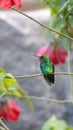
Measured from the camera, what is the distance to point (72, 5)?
1.09m

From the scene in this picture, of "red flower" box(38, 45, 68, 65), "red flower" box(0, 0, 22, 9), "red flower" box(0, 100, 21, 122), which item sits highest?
"red flower" box(38, 45, 68, 65)

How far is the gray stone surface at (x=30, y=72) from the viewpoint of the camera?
120 inches

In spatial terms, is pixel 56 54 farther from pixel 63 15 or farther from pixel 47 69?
pixel 47 69

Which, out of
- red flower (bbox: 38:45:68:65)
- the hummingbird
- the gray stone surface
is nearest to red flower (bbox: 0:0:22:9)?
the hummingbird

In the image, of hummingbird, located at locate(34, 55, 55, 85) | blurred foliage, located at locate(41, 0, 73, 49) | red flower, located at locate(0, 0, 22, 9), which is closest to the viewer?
red flower, located at locate(0, 0, 22, 9)

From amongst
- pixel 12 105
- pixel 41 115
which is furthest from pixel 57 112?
pixel 12 105

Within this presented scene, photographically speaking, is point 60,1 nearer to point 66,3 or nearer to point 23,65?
point 66,3

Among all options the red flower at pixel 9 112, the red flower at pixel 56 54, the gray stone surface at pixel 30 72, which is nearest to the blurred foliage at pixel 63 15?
the red flower at pixel 56 54

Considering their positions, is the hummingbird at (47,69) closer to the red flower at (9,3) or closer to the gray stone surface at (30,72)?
the red flower at (9,3)

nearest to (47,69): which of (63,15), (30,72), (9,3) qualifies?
(9,3)

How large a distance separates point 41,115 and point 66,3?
203 cm

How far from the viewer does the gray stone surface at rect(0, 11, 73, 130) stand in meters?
3.06

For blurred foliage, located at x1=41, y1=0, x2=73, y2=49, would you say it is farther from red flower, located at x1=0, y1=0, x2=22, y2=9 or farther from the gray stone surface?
the gray stone surface

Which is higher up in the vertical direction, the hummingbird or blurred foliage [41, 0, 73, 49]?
blurred foliage [41, 0, 73, 49]
